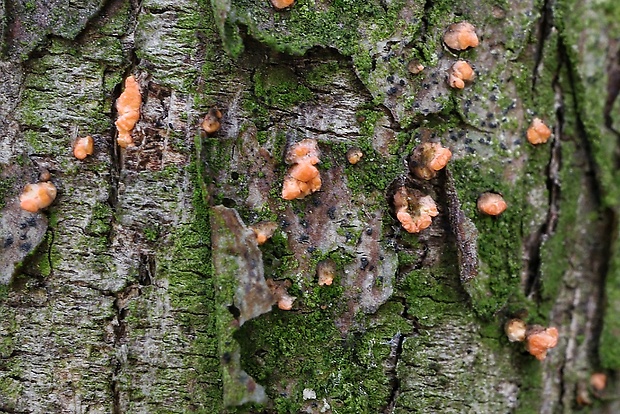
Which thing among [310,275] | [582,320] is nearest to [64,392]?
[310,275]

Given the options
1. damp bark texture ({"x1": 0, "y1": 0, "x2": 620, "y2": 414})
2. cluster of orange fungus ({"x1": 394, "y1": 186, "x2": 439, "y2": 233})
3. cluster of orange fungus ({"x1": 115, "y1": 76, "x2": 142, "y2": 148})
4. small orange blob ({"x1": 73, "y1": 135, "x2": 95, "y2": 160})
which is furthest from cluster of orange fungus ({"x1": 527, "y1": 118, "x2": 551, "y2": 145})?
small orange blob ({"x1": 73, "y1": 135, "x2": 95, "y2": 160})

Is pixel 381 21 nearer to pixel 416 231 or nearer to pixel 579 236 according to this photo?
pixel 416 231

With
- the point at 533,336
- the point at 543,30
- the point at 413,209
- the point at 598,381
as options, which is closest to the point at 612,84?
the point at 543,30

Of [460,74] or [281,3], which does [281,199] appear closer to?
[281,3]

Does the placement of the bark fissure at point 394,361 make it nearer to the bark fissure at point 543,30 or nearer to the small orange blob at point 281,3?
the bark fissure at point 543,30

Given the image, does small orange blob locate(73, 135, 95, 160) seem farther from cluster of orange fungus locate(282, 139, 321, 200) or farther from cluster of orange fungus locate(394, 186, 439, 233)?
cluster of orange fungus locate(394, 186, 439, 233)

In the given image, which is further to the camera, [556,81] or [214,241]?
[556,81]
